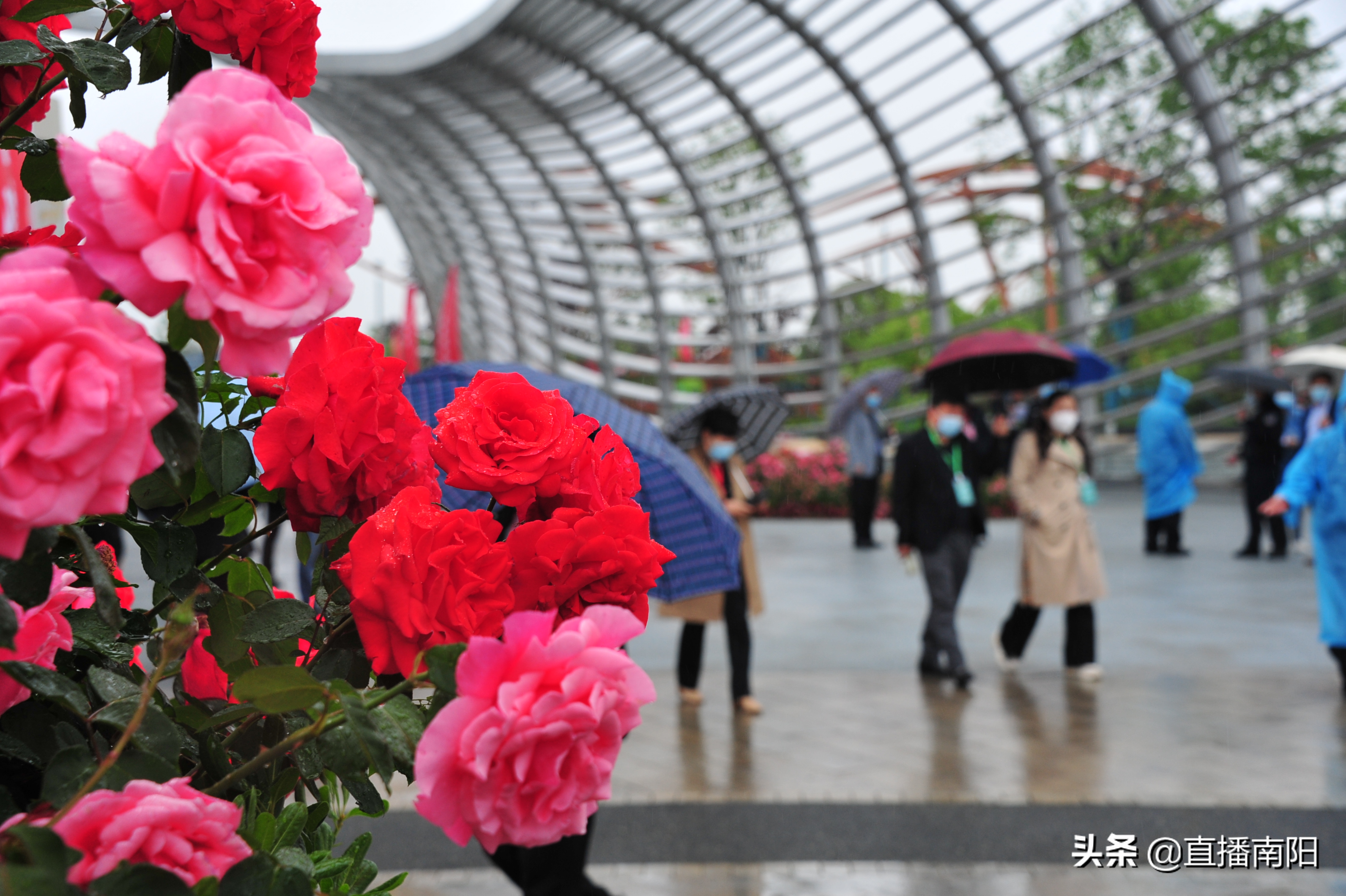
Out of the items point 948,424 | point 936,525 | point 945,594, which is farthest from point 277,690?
point 948,424

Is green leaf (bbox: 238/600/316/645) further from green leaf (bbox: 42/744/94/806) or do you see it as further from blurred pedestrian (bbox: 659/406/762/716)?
blurred pedestrian (bbox: 659/406/762/716)

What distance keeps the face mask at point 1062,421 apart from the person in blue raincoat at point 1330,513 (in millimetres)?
1327

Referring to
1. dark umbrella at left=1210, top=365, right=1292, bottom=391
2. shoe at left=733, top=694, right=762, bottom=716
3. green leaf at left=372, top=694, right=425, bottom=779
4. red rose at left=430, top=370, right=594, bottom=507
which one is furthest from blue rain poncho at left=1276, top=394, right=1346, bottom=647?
dark umbrella at left=1210, top=365, right=1292, bottom=391

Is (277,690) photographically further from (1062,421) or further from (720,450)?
(1062,421)

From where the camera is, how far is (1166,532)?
13156mm

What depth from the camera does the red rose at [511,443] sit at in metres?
1.06

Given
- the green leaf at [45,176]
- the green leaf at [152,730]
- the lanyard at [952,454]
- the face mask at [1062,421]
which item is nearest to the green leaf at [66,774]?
the green leaf at [152,730]

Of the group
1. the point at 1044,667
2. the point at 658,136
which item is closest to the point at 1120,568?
the point at 1044,667

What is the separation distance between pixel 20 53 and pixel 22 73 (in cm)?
20

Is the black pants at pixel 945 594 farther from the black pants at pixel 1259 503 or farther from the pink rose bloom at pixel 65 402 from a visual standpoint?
the pink rose bloom at pixel 65 402

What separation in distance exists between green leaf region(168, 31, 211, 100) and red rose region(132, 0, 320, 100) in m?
0.02

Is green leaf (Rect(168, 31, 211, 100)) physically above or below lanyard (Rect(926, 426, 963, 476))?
above

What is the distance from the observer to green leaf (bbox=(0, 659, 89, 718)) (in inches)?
32.3

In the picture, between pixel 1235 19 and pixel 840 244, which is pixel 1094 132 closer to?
pixel 1235 19
